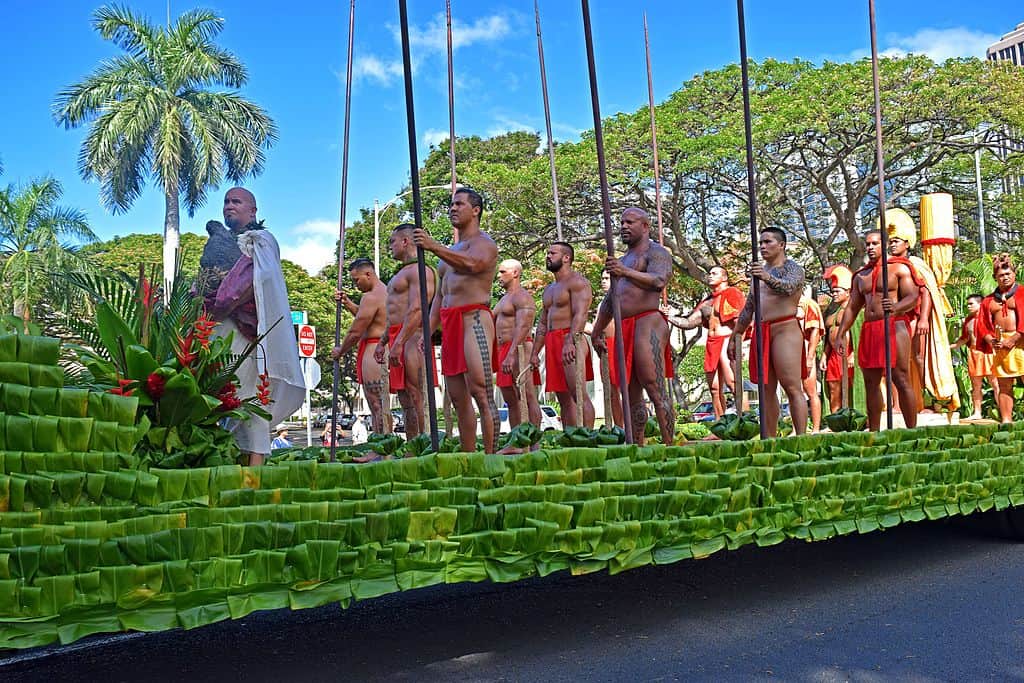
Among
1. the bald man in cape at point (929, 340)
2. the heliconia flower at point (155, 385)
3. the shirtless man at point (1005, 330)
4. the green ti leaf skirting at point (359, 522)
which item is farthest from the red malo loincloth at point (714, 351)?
the heliconia flower at point (155, 385)

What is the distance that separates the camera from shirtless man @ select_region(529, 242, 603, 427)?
842cm

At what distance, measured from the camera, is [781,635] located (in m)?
4.67

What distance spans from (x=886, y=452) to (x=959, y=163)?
17.3 m

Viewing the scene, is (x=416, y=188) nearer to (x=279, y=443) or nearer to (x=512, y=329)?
(x=512, y=329)

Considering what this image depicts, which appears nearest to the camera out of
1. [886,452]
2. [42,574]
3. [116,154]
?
Answer: [42,574]

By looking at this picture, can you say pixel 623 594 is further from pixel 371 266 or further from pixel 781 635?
pixel 371 266

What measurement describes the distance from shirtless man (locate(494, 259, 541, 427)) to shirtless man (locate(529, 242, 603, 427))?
195 mm

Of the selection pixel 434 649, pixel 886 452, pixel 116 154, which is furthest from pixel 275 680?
pixel 116 154

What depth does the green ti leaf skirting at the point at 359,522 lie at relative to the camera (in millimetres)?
2945

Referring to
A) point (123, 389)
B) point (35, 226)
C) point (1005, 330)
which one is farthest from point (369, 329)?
point (35, 226)

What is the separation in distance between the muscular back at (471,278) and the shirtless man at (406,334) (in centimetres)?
116

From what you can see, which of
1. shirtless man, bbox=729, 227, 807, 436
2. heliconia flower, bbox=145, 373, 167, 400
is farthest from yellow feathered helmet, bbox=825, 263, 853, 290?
heliconia flower, bbox=145, 373, 167, 400

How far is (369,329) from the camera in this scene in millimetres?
9094

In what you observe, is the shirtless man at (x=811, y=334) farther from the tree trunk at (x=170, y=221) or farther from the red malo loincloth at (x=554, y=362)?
the tree trunk at (x=170, y=221)
